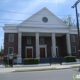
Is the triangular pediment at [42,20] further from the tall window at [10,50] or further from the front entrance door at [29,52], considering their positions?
the front entrance door at [29,52]

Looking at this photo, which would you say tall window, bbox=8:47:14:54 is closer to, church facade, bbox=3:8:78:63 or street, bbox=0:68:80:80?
church facade, bbox=3:8:78:63

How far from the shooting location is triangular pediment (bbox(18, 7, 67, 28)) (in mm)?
28720

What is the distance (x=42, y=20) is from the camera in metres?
29.6

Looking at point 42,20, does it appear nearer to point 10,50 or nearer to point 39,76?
point 10,50

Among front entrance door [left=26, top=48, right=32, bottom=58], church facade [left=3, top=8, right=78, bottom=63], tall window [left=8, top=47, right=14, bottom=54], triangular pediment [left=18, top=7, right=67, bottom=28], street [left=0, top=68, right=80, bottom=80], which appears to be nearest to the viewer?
street [left=0, top=68, right=80, bottom=80]

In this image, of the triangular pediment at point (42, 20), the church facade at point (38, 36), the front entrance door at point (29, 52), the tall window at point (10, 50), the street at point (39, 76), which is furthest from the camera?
the front entrance door at point (29, 52)

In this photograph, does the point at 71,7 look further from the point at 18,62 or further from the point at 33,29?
the point at 18,62

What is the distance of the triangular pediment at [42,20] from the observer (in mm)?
28720

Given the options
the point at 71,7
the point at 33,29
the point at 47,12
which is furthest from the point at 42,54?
the point at 71,7

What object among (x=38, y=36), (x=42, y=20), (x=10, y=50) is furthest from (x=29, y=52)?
(x=42, y=20)

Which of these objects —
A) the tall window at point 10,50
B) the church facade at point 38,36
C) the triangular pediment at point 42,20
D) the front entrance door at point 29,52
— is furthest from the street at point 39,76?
the front entrance door at point 29,52

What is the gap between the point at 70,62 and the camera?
25.0m

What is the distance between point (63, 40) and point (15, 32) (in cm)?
1188

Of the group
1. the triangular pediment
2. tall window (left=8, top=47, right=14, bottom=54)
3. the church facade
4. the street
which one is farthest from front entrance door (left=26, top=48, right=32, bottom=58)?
the street
